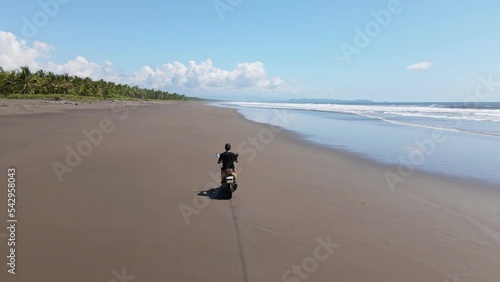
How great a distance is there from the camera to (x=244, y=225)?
6.84m

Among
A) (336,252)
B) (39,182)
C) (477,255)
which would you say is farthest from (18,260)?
(477,255)

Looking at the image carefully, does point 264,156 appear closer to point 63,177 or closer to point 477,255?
point 63,177

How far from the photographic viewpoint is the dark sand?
16.6 ft

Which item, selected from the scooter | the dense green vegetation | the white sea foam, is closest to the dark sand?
the scooter

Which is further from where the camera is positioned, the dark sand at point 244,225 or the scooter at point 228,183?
the scooter at point 228,183

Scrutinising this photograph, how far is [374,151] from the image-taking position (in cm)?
1661

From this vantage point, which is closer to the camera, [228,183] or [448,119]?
[228,183]

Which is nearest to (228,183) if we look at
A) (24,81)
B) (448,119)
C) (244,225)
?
(244,225)

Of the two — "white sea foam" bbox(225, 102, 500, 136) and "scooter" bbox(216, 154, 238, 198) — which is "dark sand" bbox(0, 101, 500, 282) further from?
"white sea foam" bbox(225, 102, 500, 136)

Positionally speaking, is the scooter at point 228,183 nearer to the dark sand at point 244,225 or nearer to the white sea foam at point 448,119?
the dark sand at point 244,225

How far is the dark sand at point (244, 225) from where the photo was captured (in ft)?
16.6

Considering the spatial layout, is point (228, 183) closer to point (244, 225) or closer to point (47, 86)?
point (244, 225)

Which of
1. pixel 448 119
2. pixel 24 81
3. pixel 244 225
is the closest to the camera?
pixel 244 225

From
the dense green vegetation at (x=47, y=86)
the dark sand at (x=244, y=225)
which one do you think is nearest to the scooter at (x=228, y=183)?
the dark sand at (x=244, y=225)
